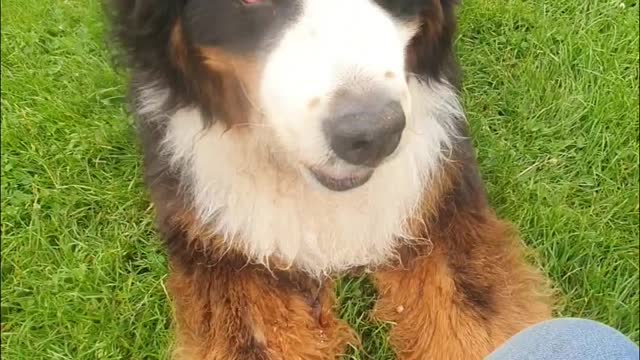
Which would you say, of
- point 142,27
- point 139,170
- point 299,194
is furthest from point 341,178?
point 139,170

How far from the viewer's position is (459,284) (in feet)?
9.01

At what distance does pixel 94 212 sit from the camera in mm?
3219

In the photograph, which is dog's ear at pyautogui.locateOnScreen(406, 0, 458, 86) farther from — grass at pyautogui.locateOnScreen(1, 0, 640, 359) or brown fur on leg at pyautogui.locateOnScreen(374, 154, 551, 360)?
grass at pyautogui.locateOnScreen(1, 0, 640, 359)

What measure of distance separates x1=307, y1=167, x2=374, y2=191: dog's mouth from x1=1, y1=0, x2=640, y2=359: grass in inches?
29.5

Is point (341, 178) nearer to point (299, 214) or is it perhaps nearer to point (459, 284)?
point (299, 214)

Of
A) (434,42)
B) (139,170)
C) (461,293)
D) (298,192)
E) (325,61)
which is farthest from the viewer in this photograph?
(139,170)

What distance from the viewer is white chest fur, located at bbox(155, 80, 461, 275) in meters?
2.56

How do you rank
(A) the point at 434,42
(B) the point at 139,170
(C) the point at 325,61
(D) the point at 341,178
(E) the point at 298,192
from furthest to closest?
(B) the point at 139,170
(E) the point at 298,192
(A) the point at 434,42
(D) the point at 341,178
(C) the point at 325,61

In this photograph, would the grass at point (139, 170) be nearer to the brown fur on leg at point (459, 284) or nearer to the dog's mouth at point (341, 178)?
the brown fur on leg at point (459, 284)

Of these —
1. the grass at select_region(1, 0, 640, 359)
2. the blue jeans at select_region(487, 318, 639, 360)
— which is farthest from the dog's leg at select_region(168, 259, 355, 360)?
the blue jeans at select_region(487, 318, 639, 360)

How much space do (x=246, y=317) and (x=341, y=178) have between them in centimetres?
67

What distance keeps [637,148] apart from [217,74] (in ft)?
5.27

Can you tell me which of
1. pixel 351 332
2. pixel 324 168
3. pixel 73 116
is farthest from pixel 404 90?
pixel 73 116

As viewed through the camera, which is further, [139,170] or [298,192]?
[139,170]
